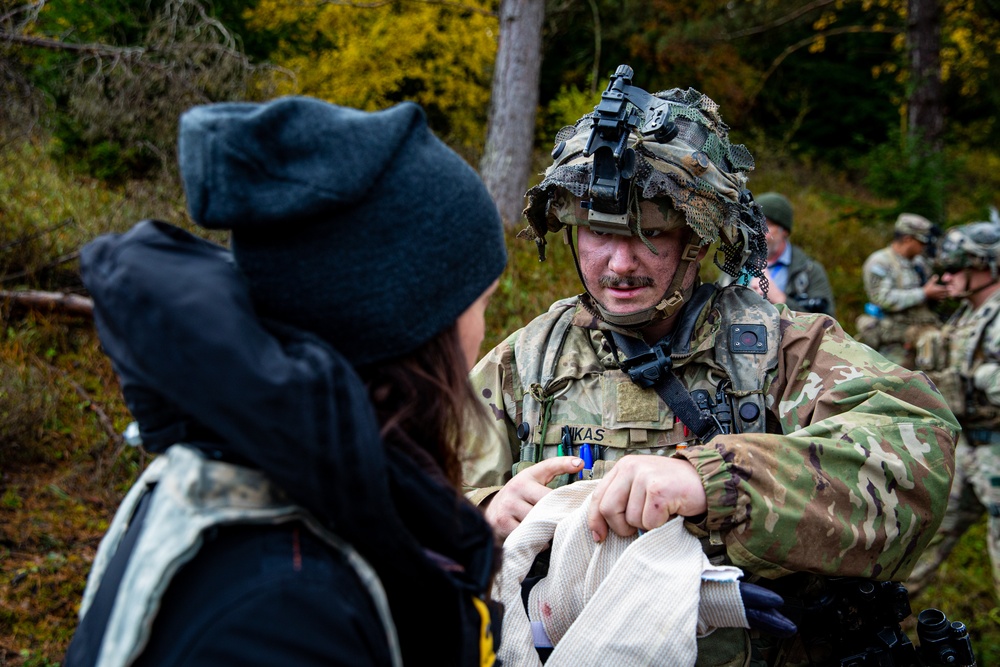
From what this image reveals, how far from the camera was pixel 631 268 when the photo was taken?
2562 mm

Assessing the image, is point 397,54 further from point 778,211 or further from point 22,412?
point 22,412

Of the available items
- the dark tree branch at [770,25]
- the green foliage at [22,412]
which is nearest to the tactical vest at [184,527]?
the green foliage at [22,412]

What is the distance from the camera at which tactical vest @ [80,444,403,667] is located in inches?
40.6

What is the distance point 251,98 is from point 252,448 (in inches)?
232

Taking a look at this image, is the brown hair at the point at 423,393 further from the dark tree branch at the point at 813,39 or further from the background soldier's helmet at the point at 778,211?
the dark tree branch at the point at 813,39

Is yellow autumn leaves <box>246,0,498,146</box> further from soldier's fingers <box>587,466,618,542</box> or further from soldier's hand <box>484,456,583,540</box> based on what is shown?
soldier's fingers <box>587,466,618,542</box>

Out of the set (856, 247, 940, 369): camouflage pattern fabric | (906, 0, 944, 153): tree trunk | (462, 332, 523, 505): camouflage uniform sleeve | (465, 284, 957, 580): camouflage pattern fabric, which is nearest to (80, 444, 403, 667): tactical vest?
(465, 284, 957, 580): camouflage pattern fabric

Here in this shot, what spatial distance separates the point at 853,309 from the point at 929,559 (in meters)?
5.44

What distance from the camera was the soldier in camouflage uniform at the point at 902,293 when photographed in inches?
313

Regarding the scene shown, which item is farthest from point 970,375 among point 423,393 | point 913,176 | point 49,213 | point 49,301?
point 49,213

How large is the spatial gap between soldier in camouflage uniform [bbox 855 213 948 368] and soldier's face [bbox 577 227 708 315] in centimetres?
626

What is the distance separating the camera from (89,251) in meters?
1.19

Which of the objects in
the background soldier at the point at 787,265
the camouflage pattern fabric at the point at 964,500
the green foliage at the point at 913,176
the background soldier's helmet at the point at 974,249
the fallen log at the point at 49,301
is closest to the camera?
the camouflage pattern fabric at the point at 964,500

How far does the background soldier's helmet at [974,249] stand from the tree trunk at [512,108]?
4003mm
